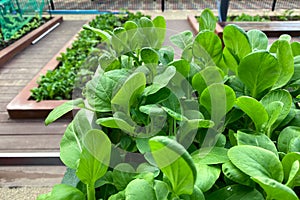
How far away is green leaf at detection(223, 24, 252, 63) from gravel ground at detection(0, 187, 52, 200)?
117 cm

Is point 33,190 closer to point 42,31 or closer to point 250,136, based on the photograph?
point 250,136

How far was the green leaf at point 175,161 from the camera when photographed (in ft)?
0.82

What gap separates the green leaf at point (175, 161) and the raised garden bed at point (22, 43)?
2.74 m

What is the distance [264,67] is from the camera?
16.1 inches

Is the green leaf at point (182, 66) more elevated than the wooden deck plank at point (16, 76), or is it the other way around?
the green leaf at point (182, 66)

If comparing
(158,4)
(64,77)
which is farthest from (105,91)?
(158,4)

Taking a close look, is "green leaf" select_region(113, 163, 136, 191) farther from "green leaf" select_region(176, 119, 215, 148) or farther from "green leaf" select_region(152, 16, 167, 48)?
"green leaf" select_region(152, 16, 167, 48)

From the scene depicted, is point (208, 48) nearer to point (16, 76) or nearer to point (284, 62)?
point (284, 62)

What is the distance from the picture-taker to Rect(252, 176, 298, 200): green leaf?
0.26m

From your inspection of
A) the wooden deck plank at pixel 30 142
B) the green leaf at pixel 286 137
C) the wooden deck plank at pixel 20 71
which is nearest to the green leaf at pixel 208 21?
the green leaf at pixel 286 137

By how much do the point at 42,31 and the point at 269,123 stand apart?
11.5ft

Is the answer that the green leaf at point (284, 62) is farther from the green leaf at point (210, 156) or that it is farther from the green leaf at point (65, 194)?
the green leaf at point (65, 194)

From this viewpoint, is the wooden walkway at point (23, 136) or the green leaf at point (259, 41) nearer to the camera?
the green leaf at point (259, 41)

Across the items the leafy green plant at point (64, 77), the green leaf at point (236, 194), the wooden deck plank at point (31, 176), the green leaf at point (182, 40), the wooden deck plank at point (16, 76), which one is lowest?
the wooden deck plank at point (31, 176)
